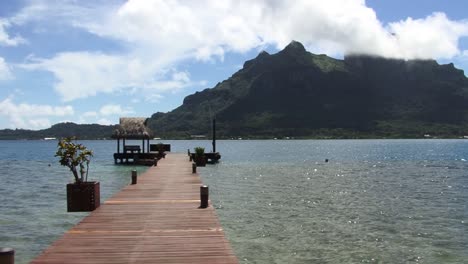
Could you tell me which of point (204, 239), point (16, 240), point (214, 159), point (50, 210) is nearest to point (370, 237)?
point (204, 239)

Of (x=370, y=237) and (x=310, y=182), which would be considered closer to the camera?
(x=370, y=237)

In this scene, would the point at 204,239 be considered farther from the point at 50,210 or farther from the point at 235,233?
the point at 50,210

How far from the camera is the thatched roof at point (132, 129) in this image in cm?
6956

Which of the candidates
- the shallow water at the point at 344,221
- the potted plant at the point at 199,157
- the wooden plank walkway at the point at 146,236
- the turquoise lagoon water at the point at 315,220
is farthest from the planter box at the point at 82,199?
the potted plant at the point at 199,157

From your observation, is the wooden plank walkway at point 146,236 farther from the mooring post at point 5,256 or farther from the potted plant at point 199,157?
the potted plant at point 199,157

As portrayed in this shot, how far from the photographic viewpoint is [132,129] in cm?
7019

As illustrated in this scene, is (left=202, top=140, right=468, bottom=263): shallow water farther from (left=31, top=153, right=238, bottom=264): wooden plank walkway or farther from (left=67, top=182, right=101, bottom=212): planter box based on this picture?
(left=67, top=182, right=101, bottom=212): planter box

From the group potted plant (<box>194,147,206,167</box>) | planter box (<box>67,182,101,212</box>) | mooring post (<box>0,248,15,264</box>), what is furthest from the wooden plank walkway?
potted plant (<box>194,147,206,167</box>)

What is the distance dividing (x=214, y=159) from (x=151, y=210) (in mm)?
52681

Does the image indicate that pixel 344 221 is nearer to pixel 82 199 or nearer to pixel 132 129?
pixel 82 199

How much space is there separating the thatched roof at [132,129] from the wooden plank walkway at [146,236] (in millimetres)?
47189

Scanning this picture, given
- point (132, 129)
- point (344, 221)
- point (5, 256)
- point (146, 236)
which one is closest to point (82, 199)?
point (146, 236)

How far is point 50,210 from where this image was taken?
96.5 ft

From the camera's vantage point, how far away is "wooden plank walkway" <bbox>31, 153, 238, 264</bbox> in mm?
12312
